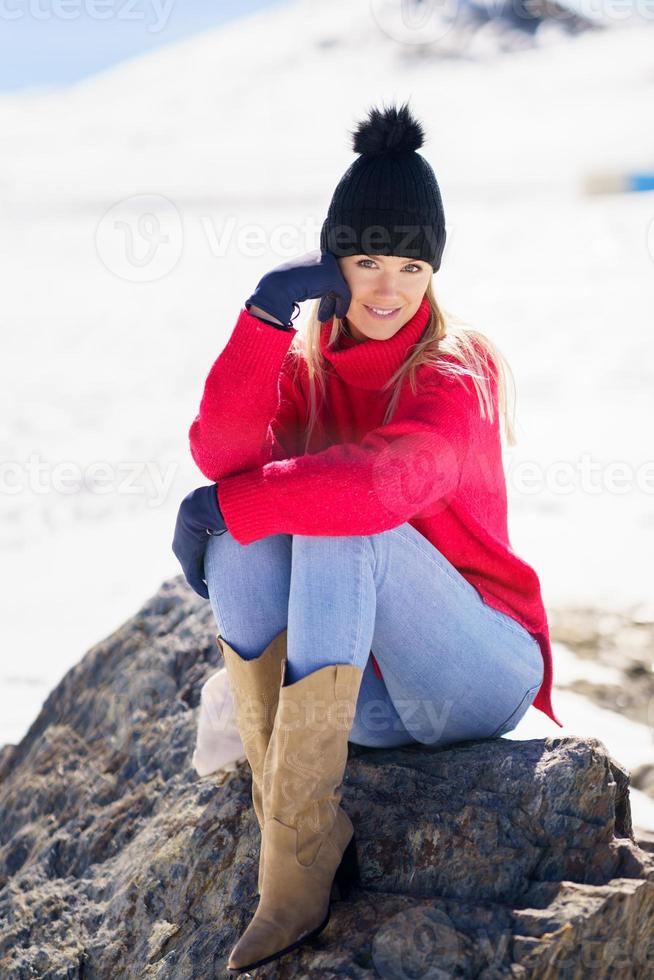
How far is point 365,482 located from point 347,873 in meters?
0.59

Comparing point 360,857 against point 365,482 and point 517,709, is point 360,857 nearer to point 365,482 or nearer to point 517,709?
point 517,709

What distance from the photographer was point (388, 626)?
1605mm

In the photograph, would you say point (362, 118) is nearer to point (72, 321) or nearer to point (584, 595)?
point (584, 595)

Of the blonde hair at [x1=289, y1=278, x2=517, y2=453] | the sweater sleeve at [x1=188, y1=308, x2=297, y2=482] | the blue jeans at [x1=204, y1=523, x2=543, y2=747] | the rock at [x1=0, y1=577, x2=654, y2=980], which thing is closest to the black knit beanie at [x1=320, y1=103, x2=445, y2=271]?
the blonde hair at [x1=289, y1=278, x2=517, y2=453]

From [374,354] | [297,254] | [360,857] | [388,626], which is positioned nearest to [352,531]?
[388,626]

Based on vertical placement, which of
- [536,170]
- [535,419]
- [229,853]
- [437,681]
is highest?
[536,170]

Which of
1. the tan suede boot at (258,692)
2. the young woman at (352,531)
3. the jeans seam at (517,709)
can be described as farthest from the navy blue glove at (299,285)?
the jeans seam at (517,709)

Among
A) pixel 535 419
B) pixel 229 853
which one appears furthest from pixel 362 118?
pixel 535 419

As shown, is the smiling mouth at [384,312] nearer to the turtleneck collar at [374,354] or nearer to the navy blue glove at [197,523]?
the turtleneck collar at [374,354]

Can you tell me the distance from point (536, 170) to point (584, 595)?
1097cm

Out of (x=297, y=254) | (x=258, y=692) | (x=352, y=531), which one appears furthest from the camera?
(x=297, y=254)

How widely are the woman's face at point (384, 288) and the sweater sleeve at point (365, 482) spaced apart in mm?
187

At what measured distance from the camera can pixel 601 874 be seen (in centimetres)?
151

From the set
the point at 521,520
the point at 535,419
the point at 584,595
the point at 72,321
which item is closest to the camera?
the point at 584,595
